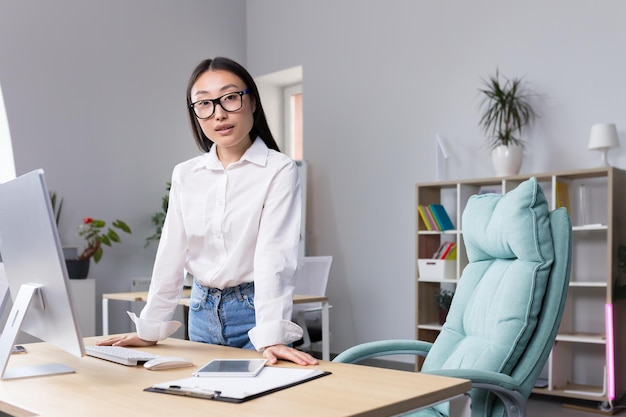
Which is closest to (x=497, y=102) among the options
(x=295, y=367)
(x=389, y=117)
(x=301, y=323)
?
(x=389, y=117)

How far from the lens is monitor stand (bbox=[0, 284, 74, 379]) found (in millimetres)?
1540

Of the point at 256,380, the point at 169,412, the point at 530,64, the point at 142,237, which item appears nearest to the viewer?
the point at 169,412

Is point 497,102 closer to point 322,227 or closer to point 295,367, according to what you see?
point 322,227

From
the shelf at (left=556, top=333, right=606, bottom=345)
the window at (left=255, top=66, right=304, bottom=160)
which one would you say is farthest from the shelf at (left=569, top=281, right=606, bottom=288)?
the window at (left=255, top=66, right=304, bottom=160)

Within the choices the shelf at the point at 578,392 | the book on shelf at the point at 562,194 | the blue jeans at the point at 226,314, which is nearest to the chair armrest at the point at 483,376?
the blue jeans at the point at 226,314

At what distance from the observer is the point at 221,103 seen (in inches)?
74.6

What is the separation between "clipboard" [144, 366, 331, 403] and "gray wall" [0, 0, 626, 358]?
368 centimetres

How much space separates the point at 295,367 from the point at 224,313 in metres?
0.40

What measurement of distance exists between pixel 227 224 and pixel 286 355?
43 cm

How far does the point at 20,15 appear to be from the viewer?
217 inches

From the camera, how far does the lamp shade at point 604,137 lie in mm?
4277

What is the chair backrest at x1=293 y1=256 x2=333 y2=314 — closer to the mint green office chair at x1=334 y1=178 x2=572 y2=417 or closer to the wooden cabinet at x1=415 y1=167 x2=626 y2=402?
the wooden cabinet at x1=415 y1=167 x2=626 y2=402

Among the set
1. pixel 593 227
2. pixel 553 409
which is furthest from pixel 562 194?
pixel 553 409

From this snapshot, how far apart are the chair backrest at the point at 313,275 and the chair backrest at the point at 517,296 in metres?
3.11
